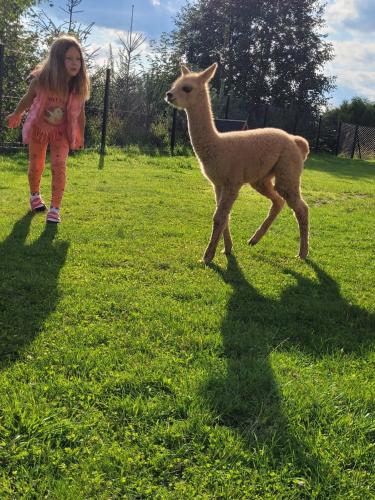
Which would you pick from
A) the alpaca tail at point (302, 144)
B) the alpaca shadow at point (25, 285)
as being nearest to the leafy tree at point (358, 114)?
the alpaca tail at point (302, 144)

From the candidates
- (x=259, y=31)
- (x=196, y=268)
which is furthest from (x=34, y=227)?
(x=259, y=31)

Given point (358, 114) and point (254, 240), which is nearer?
point (254, 240)

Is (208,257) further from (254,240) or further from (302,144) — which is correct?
(302,144)

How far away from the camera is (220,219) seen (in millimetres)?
4527

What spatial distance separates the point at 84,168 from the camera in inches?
415

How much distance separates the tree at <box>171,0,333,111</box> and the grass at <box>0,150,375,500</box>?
28725 millimetres

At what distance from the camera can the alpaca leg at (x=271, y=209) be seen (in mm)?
5316

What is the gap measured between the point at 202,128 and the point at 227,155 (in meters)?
0.38

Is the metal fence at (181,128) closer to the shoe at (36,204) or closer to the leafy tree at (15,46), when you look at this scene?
the leafy tree at (15,46)

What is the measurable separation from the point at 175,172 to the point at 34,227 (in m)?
6.87

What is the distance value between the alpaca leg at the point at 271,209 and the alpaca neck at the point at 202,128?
92 centimetres

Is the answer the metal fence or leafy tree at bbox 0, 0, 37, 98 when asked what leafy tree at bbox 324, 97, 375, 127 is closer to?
the metal fence

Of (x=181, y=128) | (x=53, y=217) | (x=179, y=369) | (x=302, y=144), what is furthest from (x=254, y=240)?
(x=181, y=128)

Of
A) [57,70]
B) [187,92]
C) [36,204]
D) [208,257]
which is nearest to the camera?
[208,257]
